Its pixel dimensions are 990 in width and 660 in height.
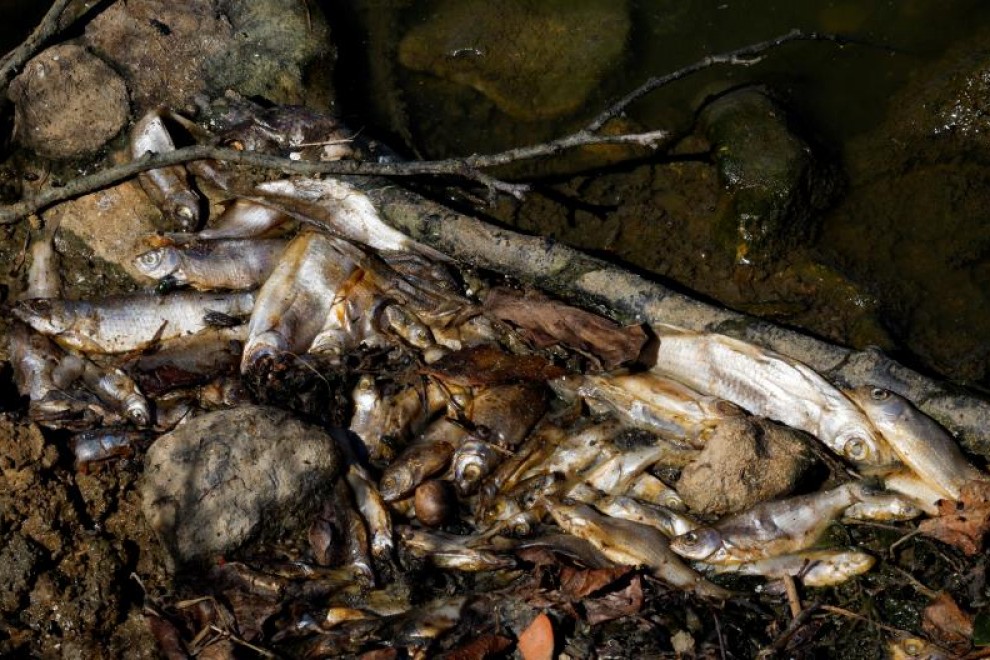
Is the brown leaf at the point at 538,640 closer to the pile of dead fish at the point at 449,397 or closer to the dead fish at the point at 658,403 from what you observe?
the pile of dead fish at the point at 449,397

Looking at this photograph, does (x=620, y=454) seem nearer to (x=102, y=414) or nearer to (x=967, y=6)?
(x=102, y=414)

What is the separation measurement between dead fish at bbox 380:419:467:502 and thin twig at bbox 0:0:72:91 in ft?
12.6

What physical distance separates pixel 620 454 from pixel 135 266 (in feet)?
11.0

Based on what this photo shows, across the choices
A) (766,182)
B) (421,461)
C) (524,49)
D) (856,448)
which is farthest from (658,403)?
(524,49)

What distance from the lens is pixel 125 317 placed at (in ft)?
19.6

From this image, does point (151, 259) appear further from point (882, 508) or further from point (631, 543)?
point (882, 508)

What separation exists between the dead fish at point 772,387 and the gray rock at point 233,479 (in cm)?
221

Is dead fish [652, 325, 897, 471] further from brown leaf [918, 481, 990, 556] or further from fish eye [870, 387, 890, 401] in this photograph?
brown leaf [918, 481, 990, 556]

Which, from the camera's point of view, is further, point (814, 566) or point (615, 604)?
point (814, 566)

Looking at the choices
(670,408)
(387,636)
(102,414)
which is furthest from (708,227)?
(102,414)

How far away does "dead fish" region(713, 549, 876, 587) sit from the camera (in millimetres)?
5168

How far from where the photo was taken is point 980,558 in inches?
202

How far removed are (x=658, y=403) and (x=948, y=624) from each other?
1.92 meters

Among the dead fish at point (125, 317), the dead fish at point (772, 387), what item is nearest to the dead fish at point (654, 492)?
the dead fish at point (772, 387)
